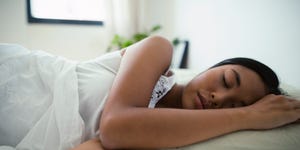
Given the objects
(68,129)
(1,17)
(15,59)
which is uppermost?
(1,17)

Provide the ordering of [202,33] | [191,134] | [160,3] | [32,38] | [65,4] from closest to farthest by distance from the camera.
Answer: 1. [191,134]
2. [202,33]
3. [32,38]
4. [65,4]
5. [160,3]

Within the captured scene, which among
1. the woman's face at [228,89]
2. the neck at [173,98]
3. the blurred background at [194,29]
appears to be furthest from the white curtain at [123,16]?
the woman's face at [228,89]

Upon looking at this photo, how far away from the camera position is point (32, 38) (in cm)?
253

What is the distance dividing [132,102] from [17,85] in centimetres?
40

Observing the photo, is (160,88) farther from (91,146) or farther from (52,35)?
(52,35)

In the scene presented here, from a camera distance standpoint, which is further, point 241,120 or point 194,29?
point 194,29

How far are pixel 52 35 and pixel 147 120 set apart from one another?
92.0 inches

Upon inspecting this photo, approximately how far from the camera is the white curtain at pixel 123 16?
2.78 m

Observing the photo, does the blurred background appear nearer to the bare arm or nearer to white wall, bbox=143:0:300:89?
white wall, bbox=143:0:300:89

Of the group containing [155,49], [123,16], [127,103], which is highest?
[123,16]

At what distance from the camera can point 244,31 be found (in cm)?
169

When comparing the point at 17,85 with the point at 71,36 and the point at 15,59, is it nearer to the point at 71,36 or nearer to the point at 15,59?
the point at 15,59

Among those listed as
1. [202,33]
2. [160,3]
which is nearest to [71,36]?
[160,3]

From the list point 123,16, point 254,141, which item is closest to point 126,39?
point 123,16
